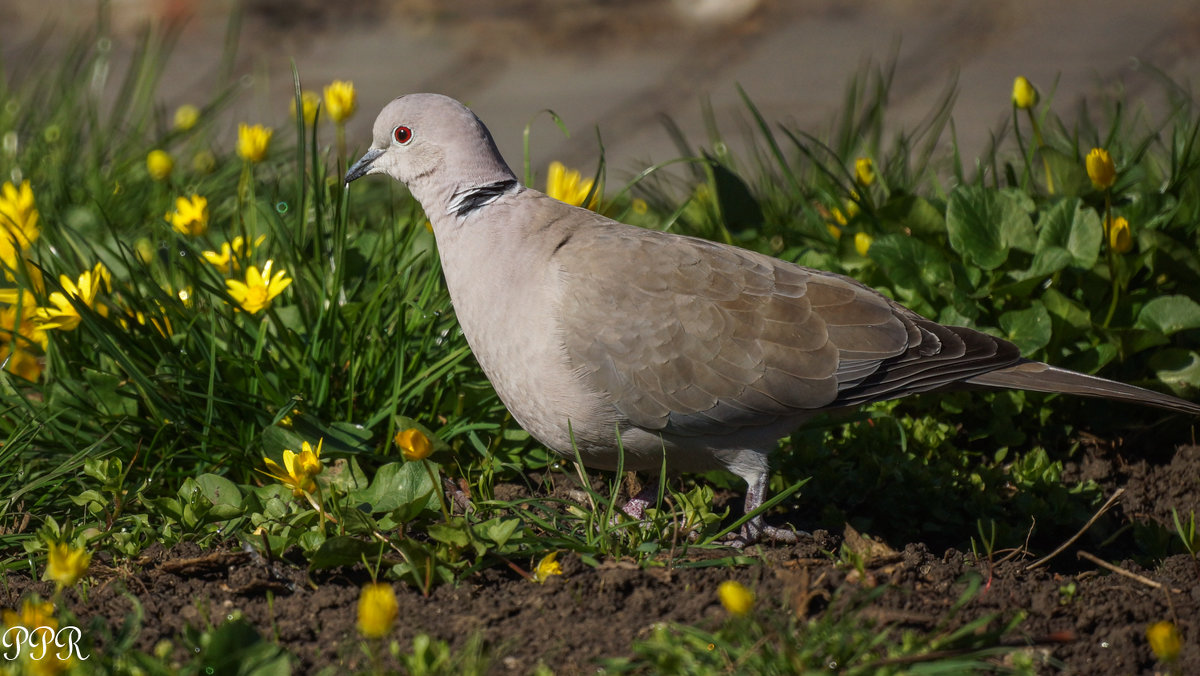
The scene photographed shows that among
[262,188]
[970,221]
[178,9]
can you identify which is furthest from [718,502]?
[178,9]

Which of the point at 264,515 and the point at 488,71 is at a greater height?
the point at 488,71

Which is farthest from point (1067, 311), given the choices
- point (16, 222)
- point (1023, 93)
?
point (16, 222)

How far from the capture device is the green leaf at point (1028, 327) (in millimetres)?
3461

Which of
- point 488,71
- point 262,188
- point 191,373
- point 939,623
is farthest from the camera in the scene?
point 488,71

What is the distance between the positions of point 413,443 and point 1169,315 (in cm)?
229

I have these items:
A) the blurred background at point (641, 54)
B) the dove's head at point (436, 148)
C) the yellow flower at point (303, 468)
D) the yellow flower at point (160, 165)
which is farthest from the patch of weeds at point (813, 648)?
the blurred background at point (641, 54)

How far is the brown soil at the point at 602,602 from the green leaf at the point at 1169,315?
0.87m

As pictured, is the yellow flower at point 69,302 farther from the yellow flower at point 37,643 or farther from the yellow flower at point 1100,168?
the yellow flower at point 1100,168

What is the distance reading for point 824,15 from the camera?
764 cm

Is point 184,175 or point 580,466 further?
point 184,175

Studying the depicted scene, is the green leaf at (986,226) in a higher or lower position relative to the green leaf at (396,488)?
higher

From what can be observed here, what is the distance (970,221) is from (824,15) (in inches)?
176

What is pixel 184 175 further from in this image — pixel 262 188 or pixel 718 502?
pixel 718 502

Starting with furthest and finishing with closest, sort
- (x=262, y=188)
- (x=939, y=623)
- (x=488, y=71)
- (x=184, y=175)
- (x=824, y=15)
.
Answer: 1. (x=824, y=15)
2. (x=488, y=71)
3. (x=184, y=175)
4. (x=262, y=188)
5. (x=939, y=623)
